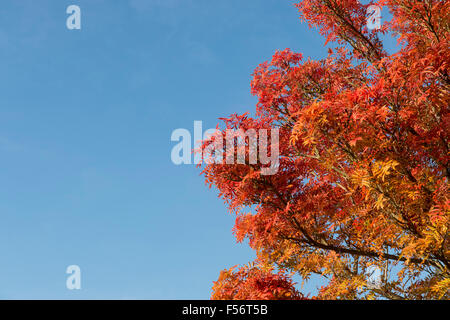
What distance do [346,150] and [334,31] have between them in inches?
214

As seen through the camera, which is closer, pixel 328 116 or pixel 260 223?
pixel 328 116

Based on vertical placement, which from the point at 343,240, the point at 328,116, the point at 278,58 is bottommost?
the point at 343,240

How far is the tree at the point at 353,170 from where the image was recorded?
7.14m

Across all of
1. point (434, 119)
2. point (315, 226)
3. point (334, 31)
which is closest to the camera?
point (434, 119)

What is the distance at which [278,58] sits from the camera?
1085 centimetres

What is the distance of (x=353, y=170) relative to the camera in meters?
7.97

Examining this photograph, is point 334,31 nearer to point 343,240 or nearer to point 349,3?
point 349,3

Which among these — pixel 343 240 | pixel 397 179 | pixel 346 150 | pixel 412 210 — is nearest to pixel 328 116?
pixel 346 150

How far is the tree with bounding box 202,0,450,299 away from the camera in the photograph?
7141 mm

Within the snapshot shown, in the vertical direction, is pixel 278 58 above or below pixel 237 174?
above
